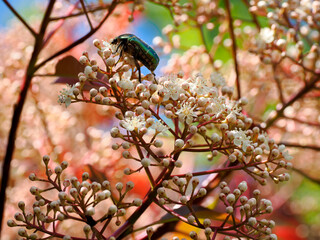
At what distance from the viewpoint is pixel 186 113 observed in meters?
0.81

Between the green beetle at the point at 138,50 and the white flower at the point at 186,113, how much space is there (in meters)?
0.15

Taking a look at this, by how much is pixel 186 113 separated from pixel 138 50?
197mm

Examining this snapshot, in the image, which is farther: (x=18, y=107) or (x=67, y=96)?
(x=18, y=107)

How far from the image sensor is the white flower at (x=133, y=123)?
0.76m

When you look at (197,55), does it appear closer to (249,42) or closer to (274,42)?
(249,42)

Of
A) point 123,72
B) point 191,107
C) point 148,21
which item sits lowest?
point 191,107

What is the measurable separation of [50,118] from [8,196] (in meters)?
0.38

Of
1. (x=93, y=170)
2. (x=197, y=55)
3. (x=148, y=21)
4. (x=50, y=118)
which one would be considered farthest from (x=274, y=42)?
(x=148, y=21)

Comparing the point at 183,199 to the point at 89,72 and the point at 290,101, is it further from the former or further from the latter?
the point at 290,101

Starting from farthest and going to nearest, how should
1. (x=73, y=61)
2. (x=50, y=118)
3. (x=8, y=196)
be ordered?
1. (x=50, y=118)
2. (x=8, y=196)
3. (x=73, y=61)

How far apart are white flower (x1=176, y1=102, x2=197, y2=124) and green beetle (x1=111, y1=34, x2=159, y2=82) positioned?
0.15 meters

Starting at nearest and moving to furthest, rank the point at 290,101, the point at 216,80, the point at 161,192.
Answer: the point at 161,192, the point at 216,80, the point at 290,101

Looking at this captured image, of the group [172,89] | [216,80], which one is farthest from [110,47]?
[216,80]

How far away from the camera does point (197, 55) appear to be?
1675 millimetres
